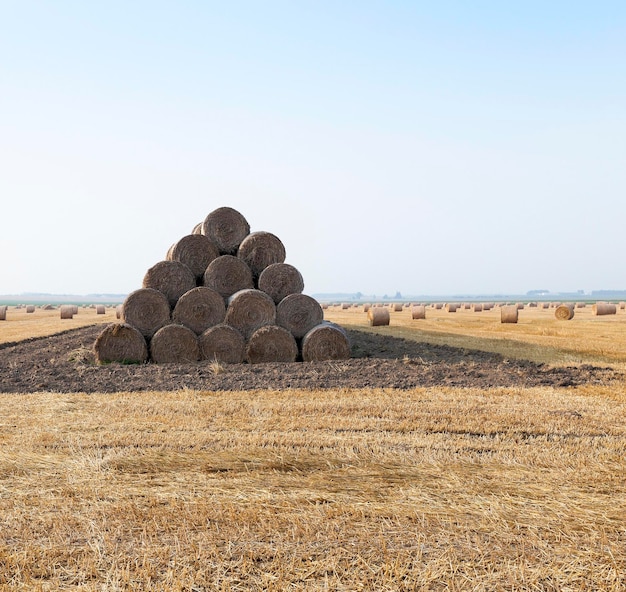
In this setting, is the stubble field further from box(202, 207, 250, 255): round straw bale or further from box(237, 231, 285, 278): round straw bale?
box(202, 207, 250, 255): round straw bale

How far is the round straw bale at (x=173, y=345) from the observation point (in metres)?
14.3

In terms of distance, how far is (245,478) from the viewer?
5.66 m

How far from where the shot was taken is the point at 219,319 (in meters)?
14.7

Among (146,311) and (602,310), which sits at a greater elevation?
(146,311)

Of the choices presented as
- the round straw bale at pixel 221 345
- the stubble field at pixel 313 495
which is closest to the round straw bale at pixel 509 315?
the round straw bale at pixel 221 345

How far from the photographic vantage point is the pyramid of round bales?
14320mm

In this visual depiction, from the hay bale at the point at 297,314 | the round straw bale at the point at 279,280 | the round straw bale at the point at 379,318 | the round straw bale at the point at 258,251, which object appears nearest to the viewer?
the hay bale at the point at 297,314

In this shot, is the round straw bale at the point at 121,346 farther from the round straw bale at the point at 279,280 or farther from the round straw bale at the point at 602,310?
the round straw bale at the point at 602,310

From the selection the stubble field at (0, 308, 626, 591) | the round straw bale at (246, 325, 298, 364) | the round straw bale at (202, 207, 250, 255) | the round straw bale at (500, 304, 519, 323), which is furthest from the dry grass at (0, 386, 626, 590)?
the round straw bale at (500, 304, 519, 323)

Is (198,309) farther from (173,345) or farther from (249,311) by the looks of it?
(249,311)

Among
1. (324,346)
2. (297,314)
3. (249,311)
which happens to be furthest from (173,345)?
(324,346)

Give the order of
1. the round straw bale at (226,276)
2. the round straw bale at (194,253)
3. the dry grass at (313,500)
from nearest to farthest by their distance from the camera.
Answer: the dry grass at (313,500) → the round straw bale at (226,276) → the round straw bale at (194,253)

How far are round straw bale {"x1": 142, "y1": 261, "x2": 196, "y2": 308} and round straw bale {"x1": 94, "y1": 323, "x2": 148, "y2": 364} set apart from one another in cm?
127

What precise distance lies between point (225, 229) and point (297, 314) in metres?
3.10
